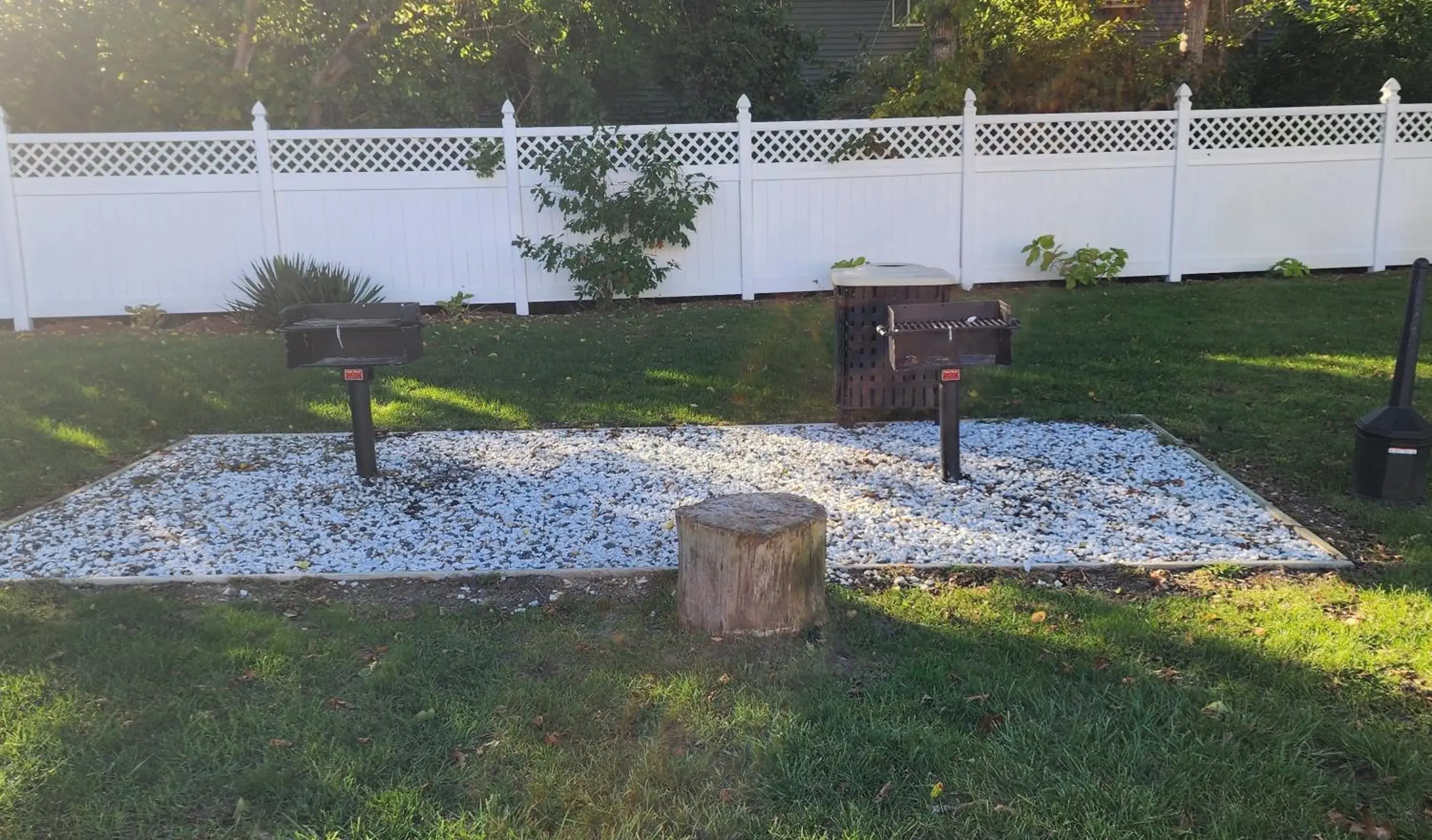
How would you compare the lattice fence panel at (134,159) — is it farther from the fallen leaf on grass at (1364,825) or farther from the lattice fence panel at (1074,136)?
the fallen leaf on grass at (1364,825)

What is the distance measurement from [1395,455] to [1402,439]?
3.2 inches

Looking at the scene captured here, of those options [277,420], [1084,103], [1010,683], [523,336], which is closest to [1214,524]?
[1010,683]

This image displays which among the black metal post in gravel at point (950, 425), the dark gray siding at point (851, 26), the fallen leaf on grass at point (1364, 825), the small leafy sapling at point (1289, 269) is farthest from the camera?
the dark gray siding at point (851, 26)

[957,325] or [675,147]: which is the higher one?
[675,147]

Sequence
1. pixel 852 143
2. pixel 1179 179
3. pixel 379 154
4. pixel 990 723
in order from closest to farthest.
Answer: pixel 990 723 < pixel 379 154 < pixel 852 143 < pixel 1179 179

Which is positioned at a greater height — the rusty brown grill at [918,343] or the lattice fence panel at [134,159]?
the lattice fence panel at [134,159]

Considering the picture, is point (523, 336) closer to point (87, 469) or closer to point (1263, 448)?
point (87, 469)

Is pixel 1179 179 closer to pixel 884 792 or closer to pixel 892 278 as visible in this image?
pixel 892 278

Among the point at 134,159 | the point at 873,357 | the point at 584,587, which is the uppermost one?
the point at 134,159

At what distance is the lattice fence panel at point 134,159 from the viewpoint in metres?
9.41

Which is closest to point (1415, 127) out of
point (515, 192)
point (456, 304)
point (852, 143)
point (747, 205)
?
point (852, 143)

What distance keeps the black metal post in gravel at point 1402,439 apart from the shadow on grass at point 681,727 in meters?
1.66

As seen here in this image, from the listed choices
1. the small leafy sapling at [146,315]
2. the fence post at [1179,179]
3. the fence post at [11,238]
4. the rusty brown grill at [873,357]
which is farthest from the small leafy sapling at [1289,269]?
the fence post at [11,238]

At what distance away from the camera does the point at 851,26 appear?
53.1ft
